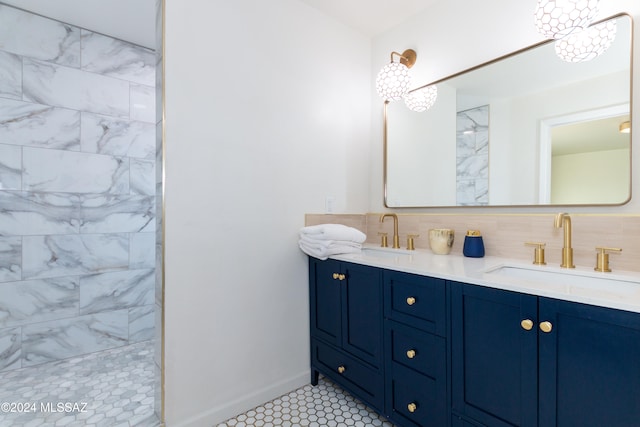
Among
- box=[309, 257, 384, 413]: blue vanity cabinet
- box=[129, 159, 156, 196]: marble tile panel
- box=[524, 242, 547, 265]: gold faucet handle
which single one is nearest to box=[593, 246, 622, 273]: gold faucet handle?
box=[524, 242, 547, 265]: gold faucet handle

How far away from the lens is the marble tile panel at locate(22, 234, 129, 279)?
85.4 inches

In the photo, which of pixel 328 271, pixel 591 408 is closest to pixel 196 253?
pixel 328 271

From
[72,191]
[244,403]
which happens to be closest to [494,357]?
[244,403]

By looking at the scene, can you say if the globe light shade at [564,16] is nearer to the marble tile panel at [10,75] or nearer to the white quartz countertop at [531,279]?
the white quartz countertop at [531,279]

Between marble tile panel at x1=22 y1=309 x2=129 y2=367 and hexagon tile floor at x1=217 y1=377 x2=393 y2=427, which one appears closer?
hexagon tile floor at x1=217 y1=377 x2=393 y2=427

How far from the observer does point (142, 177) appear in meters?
2.59

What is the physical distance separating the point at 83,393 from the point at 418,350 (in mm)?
1903

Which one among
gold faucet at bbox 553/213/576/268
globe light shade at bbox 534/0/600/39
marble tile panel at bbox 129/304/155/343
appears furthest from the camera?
marble tile panel at bbox 129/304/155/343

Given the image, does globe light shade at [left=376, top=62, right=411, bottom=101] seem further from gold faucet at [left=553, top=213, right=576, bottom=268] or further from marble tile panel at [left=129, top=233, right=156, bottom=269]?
marble tile panel at [left=129, top=233, right=156, bottom=269]

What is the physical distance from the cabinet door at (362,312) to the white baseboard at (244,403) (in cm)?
46

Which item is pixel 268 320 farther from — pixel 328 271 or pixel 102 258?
pixel 102 258

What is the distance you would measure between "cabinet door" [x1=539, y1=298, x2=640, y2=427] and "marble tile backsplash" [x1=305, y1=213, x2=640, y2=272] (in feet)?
1.99

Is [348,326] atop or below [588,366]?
below

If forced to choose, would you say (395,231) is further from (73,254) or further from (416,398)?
(73,254)
